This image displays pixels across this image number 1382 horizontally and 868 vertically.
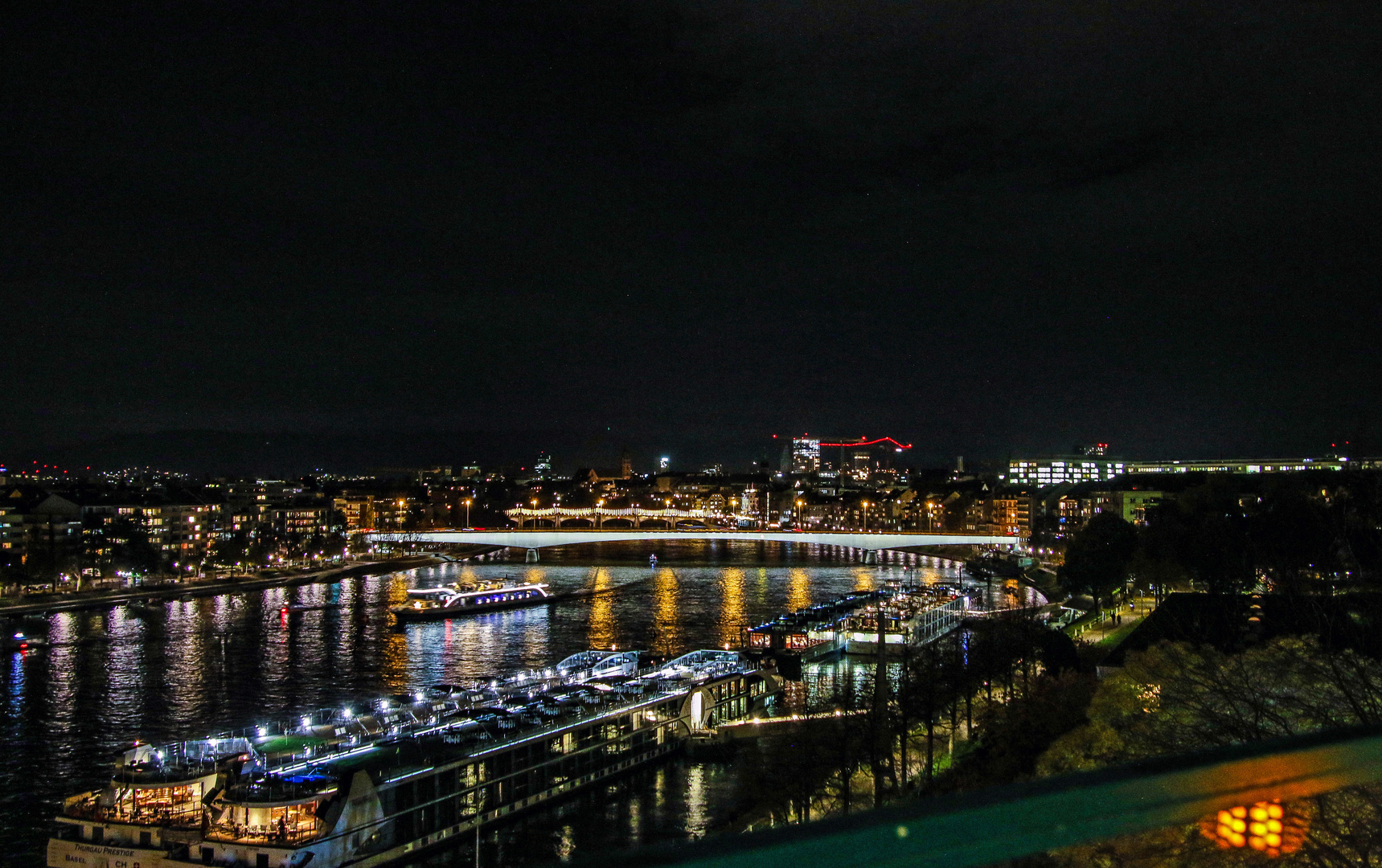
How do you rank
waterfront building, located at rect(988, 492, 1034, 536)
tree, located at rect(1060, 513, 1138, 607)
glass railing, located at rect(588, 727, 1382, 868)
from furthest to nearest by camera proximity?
waterfront building, located at rect(988, 492, 1034, 536)
tree, located at rect(1060, 513, 1138, 607)
glass railing, located at rect(588, 727, 1382, 868)

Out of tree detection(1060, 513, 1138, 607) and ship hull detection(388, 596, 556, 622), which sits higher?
tree detection(1060, 513, 1138, 607)

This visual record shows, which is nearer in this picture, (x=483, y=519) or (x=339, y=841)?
(x=339, y=841)

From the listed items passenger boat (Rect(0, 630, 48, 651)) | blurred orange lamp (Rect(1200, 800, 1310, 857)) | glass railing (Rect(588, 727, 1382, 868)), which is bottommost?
passenger boat (Rect(0, 630, 48, 651))

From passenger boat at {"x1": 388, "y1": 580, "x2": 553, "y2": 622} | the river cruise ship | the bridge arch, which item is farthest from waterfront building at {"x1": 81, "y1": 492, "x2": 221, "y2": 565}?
the river cruise ship

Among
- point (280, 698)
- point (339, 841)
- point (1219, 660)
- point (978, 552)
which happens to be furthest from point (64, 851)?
point (978, 552)

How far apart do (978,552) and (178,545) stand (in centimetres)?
1628

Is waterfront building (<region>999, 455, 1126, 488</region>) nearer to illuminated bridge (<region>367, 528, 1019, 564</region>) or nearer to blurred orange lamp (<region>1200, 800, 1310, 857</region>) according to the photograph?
illuminated bridge (<region>367, 528, 1019, 564</region>)

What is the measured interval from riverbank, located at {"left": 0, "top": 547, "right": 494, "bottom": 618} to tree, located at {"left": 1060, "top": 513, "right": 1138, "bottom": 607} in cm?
1154

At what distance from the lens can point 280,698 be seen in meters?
7.22

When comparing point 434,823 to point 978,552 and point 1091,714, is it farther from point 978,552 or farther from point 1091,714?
point 978,552

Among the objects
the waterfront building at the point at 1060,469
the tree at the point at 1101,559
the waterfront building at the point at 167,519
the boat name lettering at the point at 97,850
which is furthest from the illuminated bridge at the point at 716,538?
the waterfront building at the point at 1060,469

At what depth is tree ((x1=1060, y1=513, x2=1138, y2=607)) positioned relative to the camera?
10.8 metres

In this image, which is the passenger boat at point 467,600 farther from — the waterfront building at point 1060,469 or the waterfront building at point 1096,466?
the waterfront building at point 1060,469

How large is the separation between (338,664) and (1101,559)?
7.76 m
